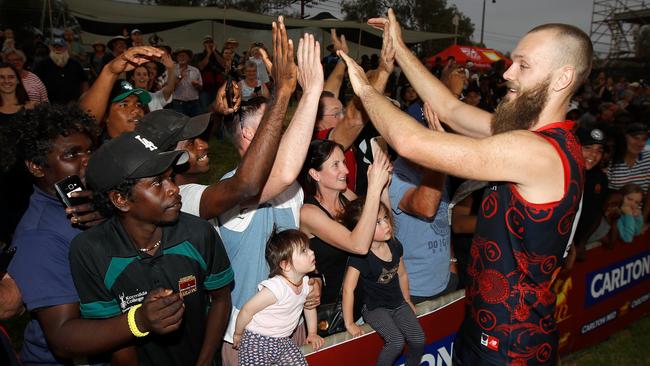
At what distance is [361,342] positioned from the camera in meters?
3.30

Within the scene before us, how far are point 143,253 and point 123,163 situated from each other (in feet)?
1.35

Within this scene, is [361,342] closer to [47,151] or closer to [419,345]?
[419,345]

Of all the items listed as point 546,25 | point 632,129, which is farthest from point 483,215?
point 632,129

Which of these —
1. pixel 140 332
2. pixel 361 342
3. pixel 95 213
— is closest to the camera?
pixel 140 332

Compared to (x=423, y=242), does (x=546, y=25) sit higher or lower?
higher

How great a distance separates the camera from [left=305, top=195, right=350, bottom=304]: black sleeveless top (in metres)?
3.31

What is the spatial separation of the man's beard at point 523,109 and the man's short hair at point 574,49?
129mm

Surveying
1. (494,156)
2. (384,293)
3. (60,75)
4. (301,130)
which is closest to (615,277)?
(384,293)

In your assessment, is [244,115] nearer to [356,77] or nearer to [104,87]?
[356,77]

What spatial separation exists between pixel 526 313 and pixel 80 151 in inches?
93.8

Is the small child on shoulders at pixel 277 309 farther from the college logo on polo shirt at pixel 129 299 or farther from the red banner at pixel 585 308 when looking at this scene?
the college logo on polo shirt at pixel 129 299

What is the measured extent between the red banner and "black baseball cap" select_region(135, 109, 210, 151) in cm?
158

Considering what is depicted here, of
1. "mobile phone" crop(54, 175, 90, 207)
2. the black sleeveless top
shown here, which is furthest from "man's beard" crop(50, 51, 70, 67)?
"mobile phone" crop(54, 175, 90, 207)

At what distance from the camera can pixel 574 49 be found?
93.1 inches
